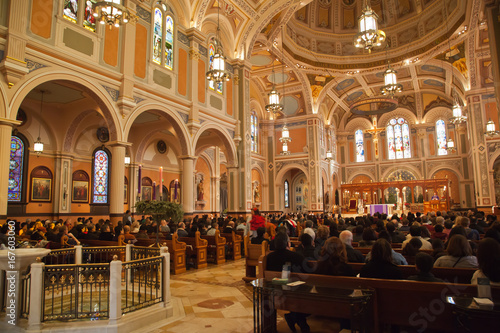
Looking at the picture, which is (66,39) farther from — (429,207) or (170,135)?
(429,207)

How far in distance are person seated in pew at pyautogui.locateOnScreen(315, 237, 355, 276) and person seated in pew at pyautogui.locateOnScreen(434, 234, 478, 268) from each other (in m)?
1.18

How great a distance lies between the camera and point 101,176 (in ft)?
50.3

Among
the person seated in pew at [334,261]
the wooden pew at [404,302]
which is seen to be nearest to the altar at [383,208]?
the person seated in pew at [334,261]

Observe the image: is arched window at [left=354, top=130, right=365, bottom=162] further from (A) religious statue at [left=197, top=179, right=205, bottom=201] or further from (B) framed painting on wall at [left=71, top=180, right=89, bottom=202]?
(B) framed painting on wall at [left=71, top=180, right=89, bottom=202]

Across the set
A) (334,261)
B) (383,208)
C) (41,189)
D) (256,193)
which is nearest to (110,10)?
(334,261)

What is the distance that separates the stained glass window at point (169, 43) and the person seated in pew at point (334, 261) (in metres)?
10.8

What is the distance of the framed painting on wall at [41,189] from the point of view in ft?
41.7

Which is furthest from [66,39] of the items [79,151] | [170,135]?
[170,135]

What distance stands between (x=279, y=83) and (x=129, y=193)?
13.5m

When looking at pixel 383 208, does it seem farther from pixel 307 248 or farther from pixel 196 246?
pixel 307 248

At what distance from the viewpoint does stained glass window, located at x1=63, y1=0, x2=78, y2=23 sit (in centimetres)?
946

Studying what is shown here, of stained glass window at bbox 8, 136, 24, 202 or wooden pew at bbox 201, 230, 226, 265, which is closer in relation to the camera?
wooden pew at bbox 201, 230, 226, 265

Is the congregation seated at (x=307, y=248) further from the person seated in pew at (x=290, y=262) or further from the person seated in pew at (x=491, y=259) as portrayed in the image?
the person seated in pew at (x=491, y=259)

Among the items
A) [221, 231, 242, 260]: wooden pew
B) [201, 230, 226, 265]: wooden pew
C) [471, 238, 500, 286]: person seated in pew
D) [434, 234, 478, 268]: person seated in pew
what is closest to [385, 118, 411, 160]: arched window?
[221, 231, 242, 260]: wooden pew
